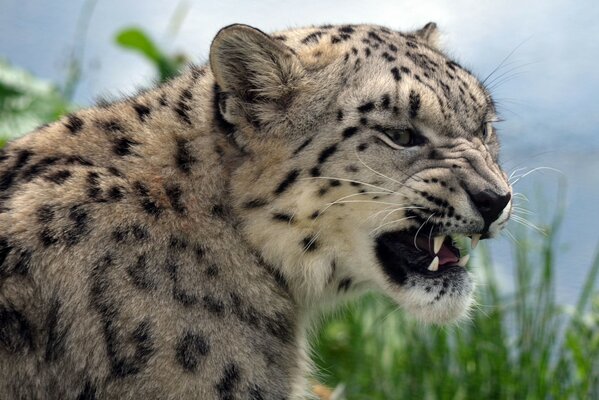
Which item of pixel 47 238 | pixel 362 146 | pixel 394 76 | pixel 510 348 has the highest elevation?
pixel 394 76

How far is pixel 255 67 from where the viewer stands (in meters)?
4.40

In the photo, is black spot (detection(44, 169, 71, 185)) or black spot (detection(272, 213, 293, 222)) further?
black spot (detection(272, 213, 293, 222))

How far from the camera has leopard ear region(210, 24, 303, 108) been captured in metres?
4.33

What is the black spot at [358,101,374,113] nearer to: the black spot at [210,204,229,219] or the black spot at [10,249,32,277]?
the black spot at [210,204,229,219]

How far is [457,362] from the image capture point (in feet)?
24.2

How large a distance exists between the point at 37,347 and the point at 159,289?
54 cm

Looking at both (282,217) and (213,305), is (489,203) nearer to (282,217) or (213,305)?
(282,217)

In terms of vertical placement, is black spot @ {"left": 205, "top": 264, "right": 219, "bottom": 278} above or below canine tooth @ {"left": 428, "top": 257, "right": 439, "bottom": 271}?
below

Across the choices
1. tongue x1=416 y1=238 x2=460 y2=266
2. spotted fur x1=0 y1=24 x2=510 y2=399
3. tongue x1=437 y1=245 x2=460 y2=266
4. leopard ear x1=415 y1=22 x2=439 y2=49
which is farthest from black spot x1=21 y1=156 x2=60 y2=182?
leopard ear x1=415 y1=22 x2=439 y2=49

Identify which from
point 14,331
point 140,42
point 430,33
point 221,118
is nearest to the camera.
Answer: point 14,331

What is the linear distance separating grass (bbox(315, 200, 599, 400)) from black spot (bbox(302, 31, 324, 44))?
2.48 meters

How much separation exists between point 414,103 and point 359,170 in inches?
15.2

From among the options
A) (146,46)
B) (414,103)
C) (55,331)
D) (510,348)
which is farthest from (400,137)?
(146,46)

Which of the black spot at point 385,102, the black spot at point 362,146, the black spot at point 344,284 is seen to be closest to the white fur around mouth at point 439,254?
the black spot at point 344,284
